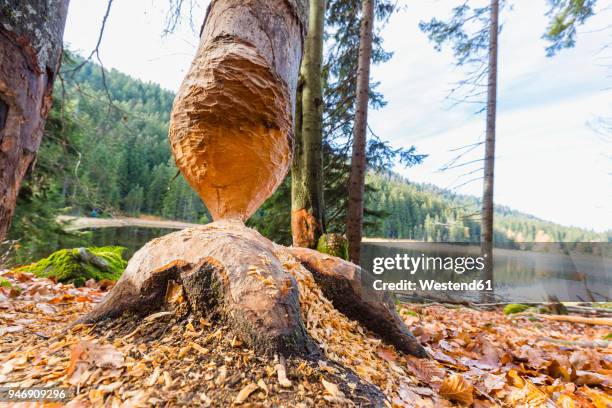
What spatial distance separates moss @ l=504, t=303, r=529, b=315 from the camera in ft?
19.5

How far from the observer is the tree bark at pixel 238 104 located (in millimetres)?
1626

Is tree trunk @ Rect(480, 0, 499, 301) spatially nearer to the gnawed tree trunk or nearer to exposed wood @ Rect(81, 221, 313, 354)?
the gnawed tree trunk

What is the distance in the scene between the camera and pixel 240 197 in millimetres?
1896

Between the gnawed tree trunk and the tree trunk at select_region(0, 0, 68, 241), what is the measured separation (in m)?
0.62

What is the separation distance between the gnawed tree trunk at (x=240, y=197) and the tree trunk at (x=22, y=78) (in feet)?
2.02

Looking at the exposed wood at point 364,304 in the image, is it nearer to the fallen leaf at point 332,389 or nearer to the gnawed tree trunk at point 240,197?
the gnawed tree trunk at point 240,197

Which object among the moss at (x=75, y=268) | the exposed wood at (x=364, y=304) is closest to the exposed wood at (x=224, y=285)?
the exposed wood at (x=364, y=304)

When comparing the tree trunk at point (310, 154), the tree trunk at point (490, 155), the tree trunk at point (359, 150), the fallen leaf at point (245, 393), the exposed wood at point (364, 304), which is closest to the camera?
the fallen leaf at point (245, 393)

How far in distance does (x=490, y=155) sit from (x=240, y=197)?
719cm

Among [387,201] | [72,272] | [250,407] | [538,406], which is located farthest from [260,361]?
[387,201]

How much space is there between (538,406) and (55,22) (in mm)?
2580

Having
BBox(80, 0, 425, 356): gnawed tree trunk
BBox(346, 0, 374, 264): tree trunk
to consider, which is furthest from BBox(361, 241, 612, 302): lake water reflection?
BBox(80, 0, 425, 356): gnawed tree trunk

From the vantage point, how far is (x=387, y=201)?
1564 centimetres

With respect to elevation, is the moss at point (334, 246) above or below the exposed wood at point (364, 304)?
above
